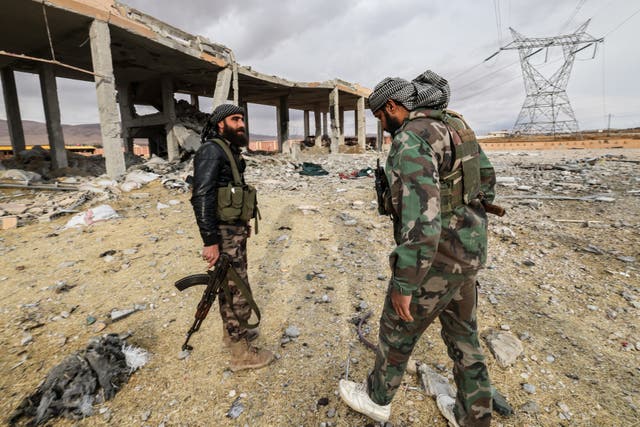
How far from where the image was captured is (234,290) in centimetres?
222

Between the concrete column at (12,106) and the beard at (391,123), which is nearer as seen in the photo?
the beard at (391,123)

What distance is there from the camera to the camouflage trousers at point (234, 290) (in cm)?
216

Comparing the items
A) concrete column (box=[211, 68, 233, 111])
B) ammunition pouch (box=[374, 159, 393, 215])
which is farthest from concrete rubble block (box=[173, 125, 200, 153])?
ammunition pouch (box=[374, 159, 393, 215])

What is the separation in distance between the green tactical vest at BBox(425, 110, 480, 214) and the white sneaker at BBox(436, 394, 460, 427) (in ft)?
3.88

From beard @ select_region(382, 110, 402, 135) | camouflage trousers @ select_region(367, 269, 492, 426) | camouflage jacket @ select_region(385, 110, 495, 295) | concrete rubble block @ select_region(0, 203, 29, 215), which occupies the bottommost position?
camouflage trousers @ select_region(367, 269, 492, 426)

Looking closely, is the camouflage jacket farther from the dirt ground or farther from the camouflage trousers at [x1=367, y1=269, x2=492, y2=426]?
the dirt ground

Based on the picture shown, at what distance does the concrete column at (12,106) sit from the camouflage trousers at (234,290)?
1399 centimetres

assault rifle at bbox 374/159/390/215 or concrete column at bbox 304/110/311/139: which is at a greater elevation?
concrete column at bbox 304/110/311/139

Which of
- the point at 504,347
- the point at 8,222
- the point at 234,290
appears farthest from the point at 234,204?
the point at 8,222

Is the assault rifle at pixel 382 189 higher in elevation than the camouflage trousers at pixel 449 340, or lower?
higher

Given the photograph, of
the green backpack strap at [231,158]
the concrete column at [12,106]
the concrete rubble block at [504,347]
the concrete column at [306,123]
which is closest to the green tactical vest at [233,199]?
the green backpack strap at [231,158]

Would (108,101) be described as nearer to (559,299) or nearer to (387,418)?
(387,418)

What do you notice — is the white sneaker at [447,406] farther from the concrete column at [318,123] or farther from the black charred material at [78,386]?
the concrete column at [318,123]

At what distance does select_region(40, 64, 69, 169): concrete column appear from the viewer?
997 centimetres
